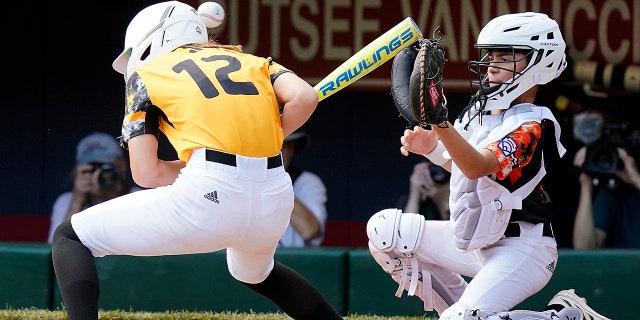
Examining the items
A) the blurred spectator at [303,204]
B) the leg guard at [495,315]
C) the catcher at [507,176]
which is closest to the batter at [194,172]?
the catcher at [507,176]

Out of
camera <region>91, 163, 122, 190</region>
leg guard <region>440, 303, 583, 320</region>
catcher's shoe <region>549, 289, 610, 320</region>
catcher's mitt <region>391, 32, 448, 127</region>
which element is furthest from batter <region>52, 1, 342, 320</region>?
camera <region>91, 163, 122, 190</region>

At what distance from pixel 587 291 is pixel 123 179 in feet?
10.2

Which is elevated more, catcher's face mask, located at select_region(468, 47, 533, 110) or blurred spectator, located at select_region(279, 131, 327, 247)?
catcher's face mask, located at select_region(468, 47, 533, 110)

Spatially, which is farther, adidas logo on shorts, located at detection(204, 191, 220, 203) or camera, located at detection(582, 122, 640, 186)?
camera, located at detection(582, 122, 640, 186)

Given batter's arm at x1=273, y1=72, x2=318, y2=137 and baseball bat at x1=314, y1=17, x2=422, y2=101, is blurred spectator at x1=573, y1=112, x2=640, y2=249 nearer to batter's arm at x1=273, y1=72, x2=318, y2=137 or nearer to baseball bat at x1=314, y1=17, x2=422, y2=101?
baseball bat at x1=314, y1=17, x2=422, y2=101

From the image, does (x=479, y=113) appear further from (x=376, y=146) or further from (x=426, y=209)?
(x=376, y=146)

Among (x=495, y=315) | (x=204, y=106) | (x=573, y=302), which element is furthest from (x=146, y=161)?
(x=573, y=302)

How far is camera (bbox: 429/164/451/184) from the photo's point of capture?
742cm

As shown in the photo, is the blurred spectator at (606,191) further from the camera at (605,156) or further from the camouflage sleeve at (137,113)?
the camouflage sleeve at (137,113)

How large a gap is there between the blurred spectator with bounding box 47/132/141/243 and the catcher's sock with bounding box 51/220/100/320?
3.61m

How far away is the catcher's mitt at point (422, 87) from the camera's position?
3.67 m

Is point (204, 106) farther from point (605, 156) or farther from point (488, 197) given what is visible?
point (605, 156)

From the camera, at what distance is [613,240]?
7426 millimetres

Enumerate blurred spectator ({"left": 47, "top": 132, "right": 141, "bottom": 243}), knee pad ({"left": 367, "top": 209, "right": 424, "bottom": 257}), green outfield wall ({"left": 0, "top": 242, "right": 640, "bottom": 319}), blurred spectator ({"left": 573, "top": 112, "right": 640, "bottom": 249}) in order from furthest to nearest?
1. blurred spectator ({"left": 47, "top": 132, "right": 141, "bottom": 243})
2. blurred spectator ({"left": 573, "top": 112, "right": 640, "bottom": 249})
3. green outfield wall ({"left": 0, "top": 242, "right": 640, "bottom": 319})
4. knee pad ({"left": 367, "top": 209, "right": 424, "bottom": 257})
